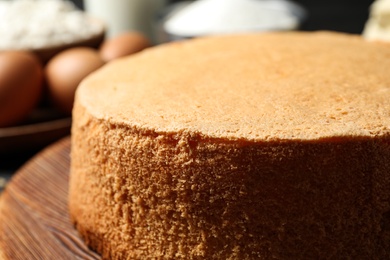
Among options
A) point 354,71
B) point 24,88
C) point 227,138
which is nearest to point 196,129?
point 227,138

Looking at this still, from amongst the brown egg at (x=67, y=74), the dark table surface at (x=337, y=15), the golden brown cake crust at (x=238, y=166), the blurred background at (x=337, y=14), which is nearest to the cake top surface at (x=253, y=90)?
the golden brown cake crust at (x=238, y=166)

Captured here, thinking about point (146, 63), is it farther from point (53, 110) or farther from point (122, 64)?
point (53, 110)

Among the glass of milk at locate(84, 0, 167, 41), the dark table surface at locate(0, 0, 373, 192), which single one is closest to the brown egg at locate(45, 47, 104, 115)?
the glass of milk at locate(84, 0, 167, 41)

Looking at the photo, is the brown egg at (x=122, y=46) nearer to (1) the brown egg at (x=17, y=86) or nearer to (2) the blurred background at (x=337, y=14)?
(1) the brown egg at (x=17, y=86)

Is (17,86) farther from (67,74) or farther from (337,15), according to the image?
(337,15)

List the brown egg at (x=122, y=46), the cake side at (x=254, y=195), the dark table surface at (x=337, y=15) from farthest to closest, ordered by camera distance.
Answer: the dark table surface at (x=337, y=15), the brown egg at (x=122, y=46), the cake side at (x=254, y=195)

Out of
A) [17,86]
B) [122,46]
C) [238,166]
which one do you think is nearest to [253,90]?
[238,166]
